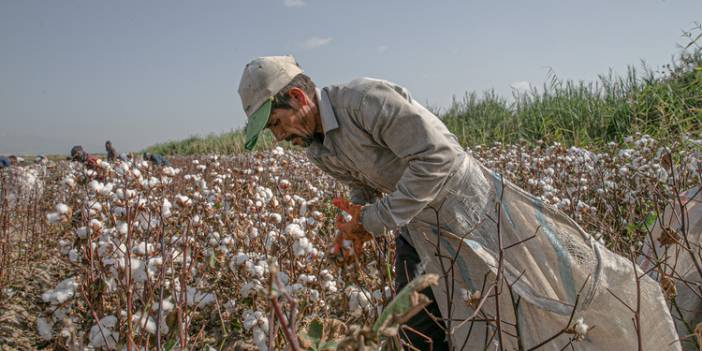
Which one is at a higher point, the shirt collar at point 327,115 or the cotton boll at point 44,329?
the shirt collar at point 327,115

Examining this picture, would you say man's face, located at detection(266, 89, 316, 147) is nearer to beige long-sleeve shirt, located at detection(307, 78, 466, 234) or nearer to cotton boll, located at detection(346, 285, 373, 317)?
beige long-sleeve shirt, located at detection(307, 78, 466, 234)

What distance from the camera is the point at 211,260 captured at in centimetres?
237

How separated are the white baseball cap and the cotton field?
427 mm

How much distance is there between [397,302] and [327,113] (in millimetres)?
1167

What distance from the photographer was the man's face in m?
1.62

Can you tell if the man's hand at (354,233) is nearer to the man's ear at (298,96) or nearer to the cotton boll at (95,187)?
the man's ear at (298,96)

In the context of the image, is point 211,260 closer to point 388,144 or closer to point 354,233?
point 354,233

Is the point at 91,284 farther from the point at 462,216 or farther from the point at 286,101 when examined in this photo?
the point at 462,216

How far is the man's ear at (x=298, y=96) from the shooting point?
160 cm

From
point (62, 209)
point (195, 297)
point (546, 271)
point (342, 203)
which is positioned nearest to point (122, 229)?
point (62, 209)

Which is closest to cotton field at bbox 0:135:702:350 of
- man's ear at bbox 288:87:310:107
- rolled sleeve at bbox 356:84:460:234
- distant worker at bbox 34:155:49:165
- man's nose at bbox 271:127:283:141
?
rolled sleeve at bbox 356:84:460:234

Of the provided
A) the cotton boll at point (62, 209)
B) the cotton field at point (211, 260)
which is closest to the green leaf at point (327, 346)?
the cotton field at point (211, 260)

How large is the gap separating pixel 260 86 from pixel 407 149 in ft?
1.55

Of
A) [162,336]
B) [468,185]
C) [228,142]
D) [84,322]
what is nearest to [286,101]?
[468,185]
